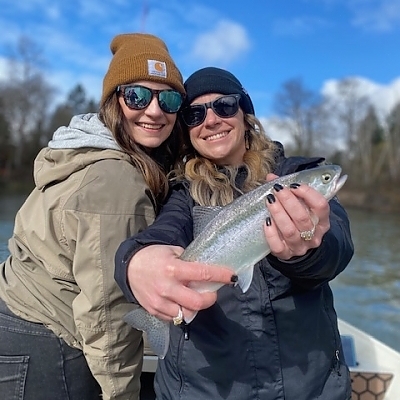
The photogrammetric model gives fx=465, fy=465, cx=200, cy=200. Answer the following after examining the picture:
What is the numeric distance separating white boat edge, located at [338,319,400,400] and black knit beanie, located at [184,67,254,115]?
2.40 m

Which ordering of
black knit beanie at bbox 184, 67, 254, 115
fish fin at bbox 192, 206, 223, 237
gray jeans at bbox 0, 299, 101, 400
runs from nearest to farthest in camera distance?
fish fin at bbox 192, 206, 223, 237 → gray jeans at bbox 0, 299, 101, 400 → black knit beanie at bbox 184, 67, 254, 115

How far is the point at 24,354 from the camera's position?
253 cm

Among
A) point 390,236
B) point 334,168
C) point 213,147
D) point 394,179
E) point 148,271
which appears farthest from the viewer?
point 394,179

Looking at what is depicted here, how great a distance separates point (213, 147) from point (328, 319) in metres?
1.22

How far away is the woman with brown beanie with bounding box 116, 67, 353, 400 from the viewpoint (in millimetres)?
1759

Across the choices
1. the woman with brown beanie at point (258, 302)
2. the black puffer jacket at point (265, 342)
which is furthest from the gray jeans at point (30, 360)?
the black puffer jacket at point (265, 342)

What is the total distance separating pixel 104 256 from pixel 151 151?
3.24 ft

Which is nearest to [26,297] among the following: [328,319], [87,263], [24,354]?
[24,354]

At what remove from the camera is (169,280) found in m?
1.64

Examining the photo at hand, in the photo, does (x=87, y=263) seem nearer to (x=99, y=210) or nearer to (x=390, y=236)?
(x=99, y=210)

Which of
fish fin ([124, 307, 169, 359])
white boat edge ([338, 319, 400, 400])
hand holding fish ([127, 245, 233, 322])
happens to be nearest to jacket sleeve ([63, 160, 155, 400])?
fish fin ([124, 307, 169, 359])

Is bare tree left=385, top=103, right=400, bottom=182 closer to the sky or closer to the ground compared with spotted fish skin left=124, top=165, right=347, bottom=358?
closer to the sky

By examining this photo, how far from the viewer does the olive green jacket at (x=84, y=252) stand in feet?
7.59

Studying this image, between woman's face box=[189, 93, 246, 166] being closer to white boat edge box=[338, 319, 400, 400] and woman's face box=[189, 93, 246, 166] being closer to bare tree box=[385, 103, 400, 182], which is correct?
white boat edge box=[338, 319, 400, 400]
